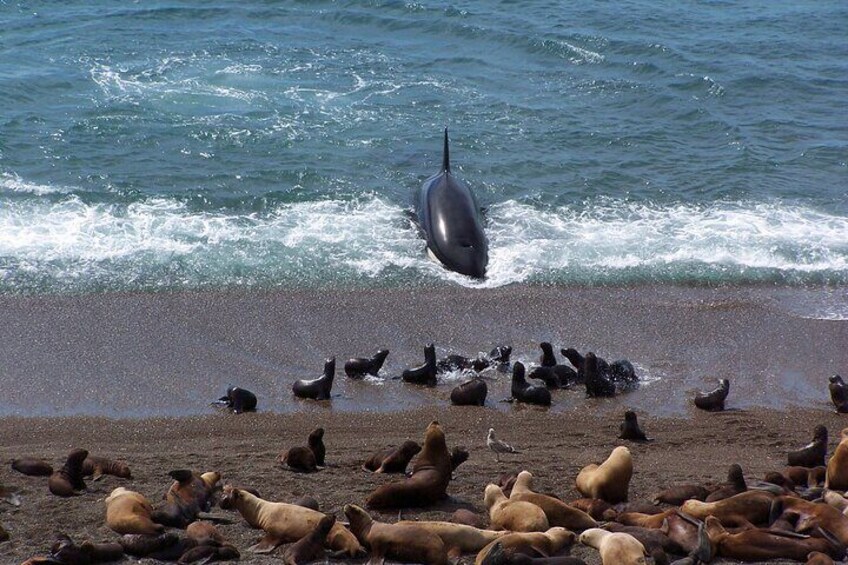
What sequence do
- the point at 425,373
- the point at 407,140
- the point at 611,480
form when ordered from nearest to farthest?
the point at 611,480 → the point at 425,373 → the point at 407,140

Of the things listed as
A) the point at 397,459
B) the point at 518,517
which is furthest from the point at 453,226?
the point at 518,517

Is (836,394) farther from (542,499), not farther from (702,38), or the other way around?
(702,38)

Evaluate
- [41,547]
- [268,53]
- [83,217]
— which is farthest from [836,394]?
[268,53]

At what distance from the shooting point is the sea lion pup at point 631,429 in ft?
38.9

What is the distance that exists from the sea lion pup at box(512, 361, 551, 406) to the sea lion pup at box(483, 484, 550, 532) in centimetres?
348

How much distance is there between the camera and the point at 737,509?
30.1 feet

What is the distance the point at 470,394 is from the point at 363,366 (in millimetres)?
1349

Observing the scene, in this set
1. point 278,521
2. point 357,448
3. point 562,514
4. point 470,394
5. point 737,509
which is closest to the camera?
point 278,521

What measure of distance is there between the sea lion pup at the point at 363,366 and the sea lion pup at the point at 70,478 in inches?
149

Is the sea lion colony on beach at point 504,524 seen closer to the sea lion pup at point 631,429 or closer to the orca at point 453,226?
the sea lion pup at point 631,429

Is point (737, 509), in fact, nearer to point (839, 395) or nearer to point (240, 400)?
point (839, 395)

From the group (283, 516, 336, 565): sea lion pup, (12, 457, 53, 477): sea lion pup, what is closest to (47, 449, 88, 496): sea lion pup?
(12, 457, 53, 477): sea lion pup

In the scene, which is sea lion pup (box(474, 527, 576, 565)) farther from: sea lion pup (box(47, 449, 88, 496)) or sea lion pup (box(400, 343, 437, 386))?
sea lion pup (box(400, 343, 437, 386))

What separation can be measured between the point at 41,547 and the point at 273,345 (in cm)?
574
